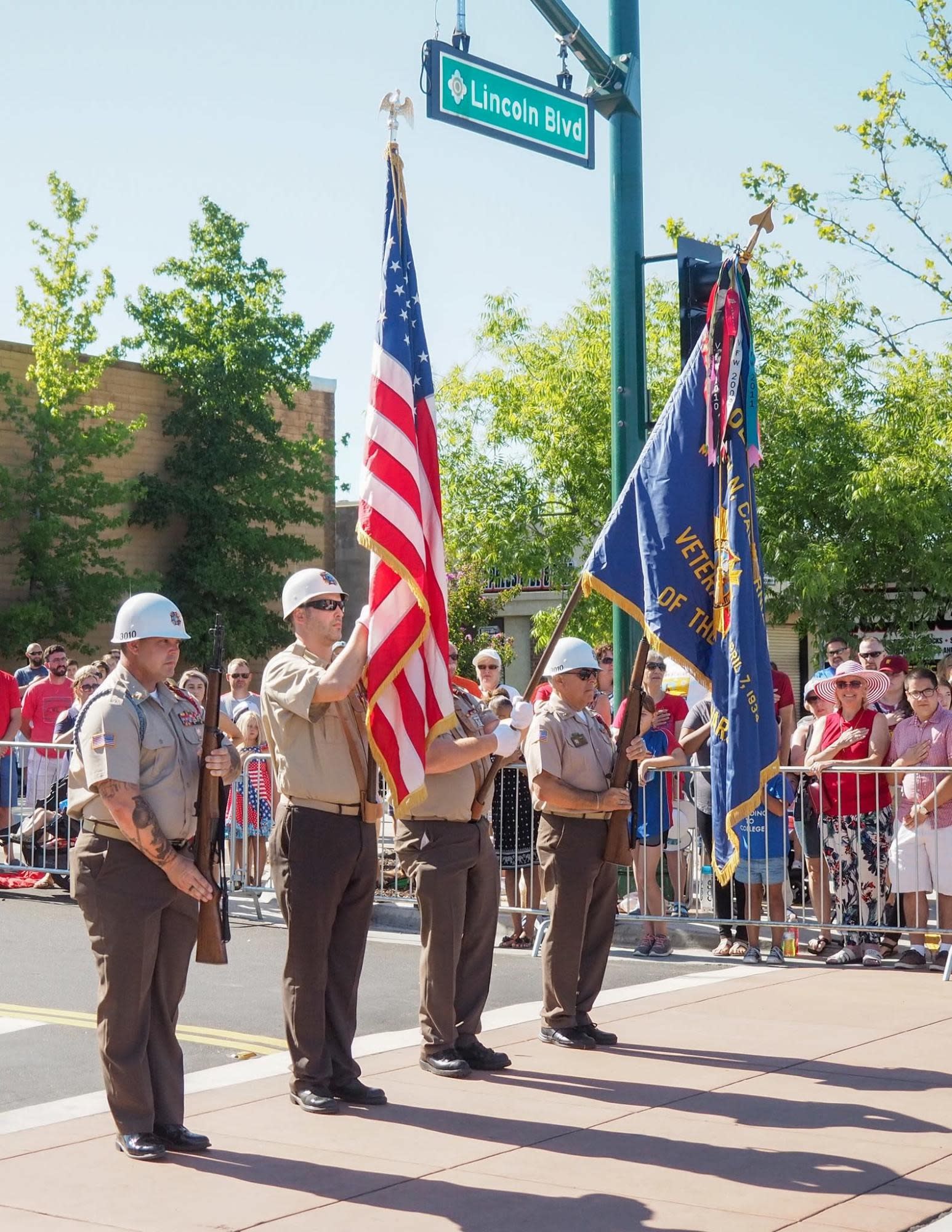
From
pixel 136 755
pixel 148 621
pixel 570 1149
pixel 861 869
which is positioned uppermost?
pixel 148 621

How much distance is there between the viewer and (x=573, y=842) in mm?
8102

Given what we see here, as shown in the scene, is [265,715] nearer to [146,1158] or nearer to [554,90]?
[146,1158]

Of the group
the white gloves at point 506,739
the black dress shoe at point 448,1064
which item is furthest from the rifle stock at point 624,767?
the black dress shoe at point 448,1064

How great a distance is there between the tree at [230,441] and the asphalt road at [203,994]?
901 inches

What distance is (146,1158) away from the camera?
598cm

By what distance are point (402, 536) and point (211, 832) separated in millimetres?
1870

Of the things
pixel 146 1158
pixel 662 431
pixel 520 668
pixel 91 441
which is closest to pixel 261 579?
pixel 91 441

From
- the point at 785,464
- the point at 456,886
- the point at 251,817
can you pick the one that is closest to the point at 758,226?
the point at 456,886

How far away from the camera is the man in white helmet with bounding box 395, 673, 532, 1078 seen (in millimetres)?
7363

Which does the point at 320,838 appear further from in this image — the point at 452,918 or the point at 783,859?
the point at 783,859

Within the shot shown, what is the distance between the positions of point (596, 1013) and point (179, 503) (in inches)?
1084

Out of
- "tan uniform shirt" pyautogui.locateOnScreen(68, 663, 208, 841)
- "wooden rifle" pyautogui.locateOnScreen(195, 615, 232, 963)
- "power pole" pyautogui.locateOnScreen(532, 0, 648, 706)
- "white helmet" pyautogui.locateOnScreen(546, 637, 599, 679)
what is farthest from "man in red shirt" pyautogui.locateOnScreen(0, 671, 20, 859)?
"tan uniform shirt" pyautogui.locateOnScreen(68, 663, 208, 841)

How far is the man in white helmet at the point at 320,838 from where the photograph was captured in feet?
22.0

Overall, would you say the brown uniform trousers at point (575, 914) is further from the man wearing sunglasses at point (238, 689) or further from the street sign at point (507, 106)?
the man wearing sunglasses at point (238, 689)
